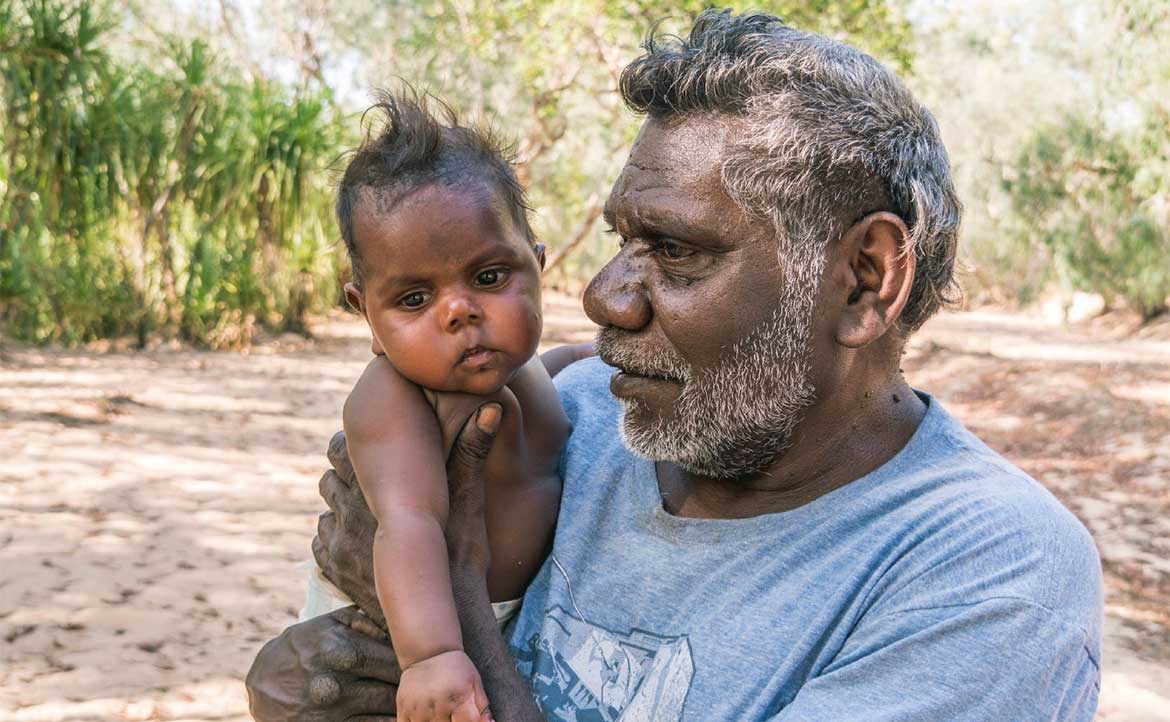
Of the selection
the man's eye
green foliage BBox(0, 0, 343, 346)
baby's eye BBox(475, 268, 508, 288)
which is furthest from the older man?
green foliage BBox(0, 0, 343, 346)

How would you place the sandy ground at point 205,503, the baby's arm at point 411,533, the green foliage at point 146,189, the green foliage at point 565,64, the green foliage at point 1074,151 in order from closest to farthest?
the baby's arm at point 411,533 → the sandy ground at point 205,503 → the green foliage at point 146,189 → the green foliage at point 565,64 → the green foliage at point 1074,151

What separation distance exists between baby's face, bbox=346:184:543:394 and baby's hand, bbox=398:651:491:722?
20.8 inches

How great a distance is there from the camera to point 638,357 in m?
1.83

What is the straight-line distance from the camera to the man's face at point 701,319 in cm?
177

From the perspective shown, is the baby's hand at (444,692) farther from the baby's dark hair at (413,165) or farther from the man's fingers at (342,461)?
the baby's dark hair at (413,165)

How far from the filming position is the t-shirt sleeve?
1.32 metres

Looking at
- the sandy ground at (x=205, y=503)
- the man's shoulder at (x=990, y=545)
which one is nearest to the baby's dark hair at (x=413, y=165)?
the man's shoulder at (x=990, y=545)

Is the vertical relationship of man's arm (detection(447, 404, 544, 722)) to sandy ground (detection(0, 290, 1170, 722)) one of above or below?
above

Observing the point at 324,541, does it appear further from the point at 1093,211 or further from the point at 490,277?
the point at 1093,211

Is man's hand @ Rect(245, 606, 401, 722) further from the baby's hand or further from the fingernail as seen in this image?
the fingernail

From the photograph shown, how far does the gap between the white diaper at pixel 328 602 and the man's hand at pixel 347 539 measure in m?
0.04

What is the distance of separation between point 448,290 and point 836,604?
910 millimetres

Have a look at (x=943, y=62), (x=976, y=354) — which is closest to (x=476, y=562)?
(x=976, y=354)

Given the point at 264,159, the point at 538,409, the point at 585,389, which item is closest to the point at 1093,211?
the point at 264,159
